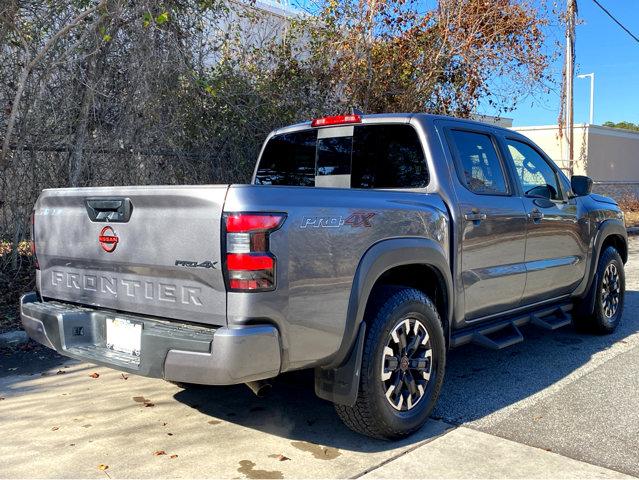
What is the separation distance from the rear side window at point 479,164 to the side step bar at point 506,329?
1008 millimetres

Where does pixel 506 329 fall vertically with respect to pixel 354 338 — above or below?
below

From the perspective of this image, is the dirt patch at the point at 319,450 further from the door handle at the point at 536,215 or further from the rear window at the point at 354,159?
the door handle at the point at 536,215

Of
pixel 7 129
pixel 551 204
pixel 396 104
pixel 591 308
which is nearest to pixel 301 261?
pixel 551 204

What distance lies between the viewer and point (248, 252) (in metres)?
2.83

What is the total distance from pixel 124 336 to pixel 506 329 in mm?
2963

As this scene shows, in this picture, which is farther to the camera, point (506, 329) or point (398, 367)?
point (506, 329)

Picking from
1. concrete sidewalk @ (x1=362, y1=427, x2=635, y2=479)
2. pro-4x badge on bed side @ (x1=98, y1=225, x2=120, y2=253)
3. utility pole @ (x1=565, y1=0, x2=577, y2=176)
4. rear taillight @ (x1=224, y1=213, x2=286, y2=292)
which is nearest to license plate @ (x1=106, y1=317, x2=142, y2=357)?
pro-4x badge on bed side @ (x1=98, y1=225, x2=120, y2=253)

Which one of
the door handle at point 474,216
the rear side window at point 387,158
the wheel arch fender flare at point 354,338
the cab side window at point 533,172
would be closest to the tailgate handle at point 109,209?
the wheel arch fender flare at point 354,338

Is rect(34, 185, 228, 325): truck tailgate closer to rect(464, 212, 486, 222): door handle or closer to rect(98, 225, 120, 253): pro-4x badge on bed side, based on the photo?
rect(98, 225, 120, 253): pro-4x badge on bed side

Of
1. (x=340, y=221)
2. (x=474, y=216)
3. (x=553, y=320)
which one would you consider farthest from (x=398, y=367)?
(x=553, y=320)

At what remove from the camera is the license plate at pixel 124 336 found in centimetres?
319

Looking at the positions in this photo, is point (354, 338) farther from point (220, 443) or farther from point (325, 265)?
point (220, 443)

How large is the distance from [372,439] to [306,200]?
160cm

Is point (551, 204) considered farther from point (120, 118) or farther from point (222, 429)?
point (120, 118)
